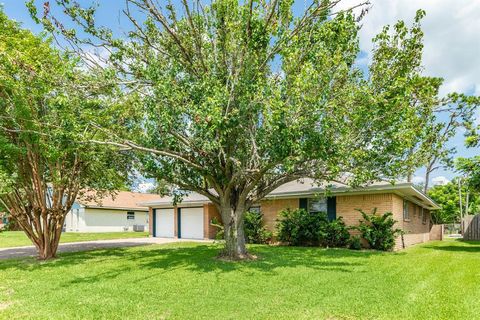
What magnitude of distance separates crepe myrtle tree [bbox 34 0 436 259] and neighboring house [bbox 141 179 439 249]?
139 inches

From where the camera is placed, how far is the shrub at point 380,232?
14227mm

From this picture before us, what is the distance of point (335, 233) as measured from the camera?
1541cm

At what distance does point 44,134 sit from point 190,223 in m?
14.9

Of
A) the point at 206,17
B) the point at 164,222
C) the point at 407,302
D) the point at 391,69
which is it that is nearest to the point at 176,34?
the point at 206,17

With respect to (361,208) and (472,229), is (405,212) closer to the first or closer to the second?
(361,208)

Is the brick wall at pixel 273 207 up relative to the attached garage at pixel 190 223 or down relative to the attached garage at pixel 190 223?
up

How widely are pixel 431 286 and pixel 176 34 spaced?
9306mm

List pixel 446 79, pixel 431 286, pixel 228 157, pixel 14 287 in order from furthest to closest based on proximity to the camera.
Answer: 1. pixel 446 79
2. pixel 228 157
3. pixel 14 287
4. pixel 431 286

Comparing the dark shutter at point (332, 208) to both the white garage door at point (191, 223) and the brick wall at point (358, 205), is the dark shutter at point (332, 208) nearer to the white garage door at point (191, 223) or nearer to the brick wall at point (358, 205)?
the brick wall at point (358, 205)

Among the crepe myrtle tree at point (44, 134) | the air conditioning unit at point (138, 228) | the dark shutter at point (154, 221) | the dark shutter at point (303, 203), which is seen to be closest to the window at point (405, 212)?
the dark shutter at point (303, 203)

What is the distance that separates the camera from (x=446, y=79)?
1717 centimetres

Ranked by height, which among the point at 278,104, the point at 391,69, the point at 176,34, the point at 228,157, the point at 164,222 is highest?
the point at 176,34

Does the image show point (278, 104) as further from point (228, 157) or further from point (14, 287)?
point (14, 287)

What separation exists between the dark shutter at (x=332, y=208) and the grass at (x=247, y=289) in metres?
4.90
